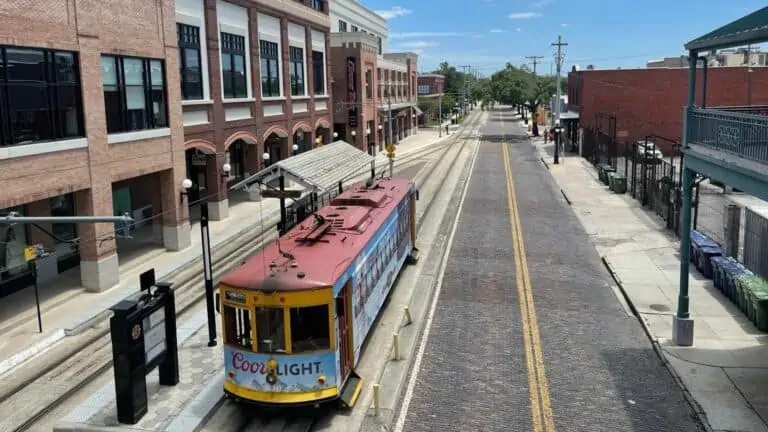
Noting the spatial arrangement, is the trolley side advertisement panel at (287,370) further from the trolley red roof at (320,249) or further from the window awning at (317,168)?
the window awning at (317,168)

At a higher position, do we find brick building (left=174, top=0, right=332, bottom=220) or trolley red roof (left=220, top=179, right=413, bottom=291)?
brick building (left=174, top=0, right=332, bottom=220)

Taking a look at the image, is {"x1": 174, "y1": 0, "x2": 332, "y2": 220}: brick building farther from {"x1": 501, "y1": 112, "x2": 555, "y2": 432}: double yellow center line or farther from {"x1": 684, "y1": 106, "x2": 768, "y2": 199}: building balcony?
{"x1": 684, "y1": 106, "x2": 768, "y2": 199}: building balcony

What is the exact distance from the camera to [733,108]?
1792 cm

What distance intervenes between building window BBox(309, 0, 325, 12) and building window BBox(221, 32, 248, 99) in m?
13.4

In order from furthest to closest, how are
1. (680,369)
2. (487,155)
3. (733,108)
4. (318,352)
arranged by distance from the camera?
1. (487,155)
2. (733,108)
3. (680,369)
4. (318,352)

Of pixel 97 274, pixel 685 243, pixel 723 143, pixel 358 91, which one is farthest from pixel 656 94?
pixel 97 274

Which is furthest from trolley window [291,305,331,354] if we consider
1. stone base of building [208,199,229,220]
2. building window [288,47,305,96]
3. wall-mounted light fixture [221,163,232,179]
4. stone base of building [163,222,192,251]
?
building window [288,47,305,96]

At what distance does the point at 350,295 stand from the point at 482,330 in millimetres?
5557

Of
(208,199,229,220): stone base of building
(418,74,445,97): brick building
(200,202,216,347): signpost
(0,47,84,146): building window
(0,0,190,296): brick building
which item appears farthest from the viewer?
(418,74,445,97): brick building

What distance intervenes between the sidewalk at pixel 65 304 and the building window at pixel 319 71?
19.7 m

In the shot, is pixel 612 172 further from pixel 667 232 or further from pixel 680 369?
pixel 680 369

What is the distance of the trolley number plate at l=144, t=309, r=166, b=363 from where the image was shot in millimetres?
12797

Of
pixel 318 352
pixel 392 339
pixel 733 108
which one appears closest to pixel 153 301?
pixel 318 352

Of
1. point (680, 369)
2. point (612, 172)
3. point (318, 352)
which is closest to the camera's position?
point (318, 352)
